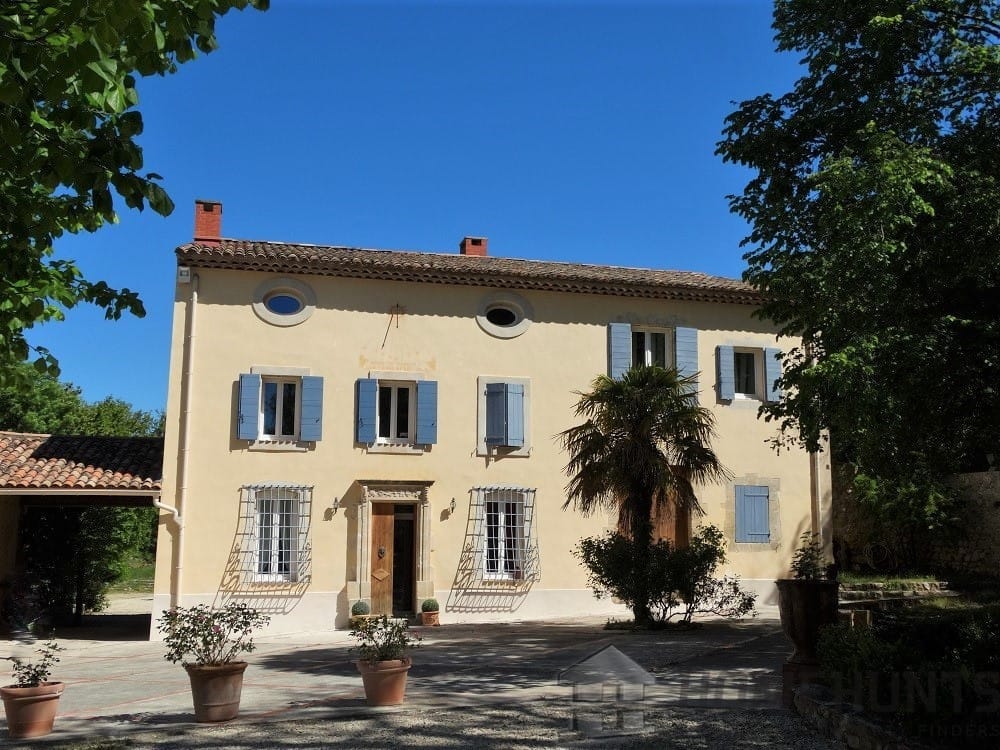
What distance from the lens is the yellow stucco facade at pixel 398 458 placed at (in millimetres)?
16109

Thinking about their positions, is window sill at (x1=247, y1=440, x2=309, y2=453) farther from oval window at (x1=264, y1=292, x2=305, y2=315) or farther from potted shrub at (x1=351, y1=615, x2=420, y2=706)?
potted shrub at (x1=351, y1=615, x2=420, y2=706)

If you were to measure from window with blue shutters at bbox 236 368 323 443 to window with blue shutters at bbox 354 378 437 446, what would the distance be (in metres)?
0.78

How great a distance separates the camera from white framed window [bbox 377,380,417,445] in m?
17.3

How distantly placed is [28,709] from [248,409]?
29.4 feet

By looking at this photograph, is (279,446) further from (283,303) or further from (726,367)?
(726,367)

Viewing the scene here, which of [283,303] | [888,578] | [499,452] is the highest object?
[283,303]

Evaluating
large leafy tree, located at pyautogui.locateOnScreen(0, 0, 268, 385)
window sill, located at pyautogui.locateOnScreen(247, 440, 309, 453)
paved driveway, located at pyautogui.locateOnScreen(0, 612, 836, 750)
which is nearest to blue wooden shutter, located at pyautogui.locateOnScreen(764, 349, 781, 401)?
paved driveway, located at pyautogui.locateOnScreen(0, 612, 836, 750)

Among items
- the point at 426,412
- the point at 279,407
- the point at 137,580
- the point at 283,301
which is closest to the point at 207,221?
the point at 283,301

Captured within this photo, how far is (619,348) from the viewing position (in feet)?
59.9

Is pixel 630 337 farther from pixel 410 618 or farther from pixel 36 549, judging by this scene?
pixel 36 549

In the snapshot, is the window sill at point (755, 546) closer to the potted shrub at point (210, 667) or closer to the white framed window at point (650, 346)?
Answer: the white framed window at point (650, 346)

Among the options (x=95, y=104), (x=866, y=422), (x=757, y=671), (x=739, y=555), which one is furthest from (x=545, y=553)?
(x=95, y=104)

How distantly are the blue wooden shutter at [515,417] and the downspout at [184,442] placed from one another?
5.73 meters

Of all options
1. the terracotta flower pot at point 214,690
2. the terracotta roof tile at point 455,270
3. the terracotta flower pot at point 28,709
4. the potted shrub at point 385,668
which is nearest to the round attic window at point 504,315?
the terracotta roof tile at point 455,270
